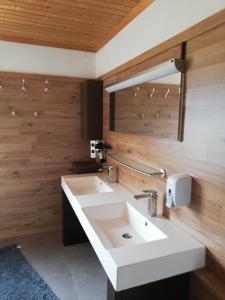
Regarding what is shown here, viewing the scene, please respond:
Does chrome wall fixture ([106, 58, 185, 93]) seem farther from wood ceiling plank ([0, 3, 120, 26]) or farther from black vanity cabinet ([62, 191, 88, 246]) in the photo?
black vanity cabinet ([62, 191, 88, 246])

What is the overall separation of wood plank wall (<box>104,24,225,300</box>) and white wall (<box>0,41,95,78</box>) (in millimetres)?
1743

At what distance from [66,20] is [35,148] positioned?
60.7 inches

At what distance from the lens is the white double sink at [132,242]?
3.78ft

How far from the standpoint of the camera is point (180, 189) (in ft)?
4.43

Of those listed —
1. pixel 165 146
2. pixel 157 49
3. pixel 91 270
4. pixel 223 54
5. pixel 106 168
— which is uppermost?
pixel 157 49

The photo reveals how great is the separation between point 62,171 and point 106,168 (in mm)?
680

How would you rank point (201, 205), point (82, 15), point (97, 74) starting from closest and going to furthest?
point (201, 205)
point (82, 15)
point (97, 74)

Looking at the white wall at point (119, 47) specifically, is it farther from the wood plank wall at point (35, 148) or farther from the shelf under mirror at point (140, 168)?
the shelf under mirror at point (140, 168)

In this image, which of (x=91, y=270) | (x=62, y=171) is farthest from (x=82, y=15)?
(x=91, y=270)

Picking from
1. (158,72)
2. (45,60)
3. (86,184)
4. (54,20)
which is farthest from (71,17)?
(86,184)

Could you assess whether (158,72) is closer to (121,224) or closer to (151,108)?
(151,108)

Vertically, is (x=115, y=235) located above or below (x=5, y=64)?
below

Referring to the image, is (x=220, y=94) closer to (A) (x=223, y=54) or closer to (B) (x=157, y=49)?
(A) (x=223, y=54)

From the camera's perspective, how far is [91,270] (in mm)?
2375
